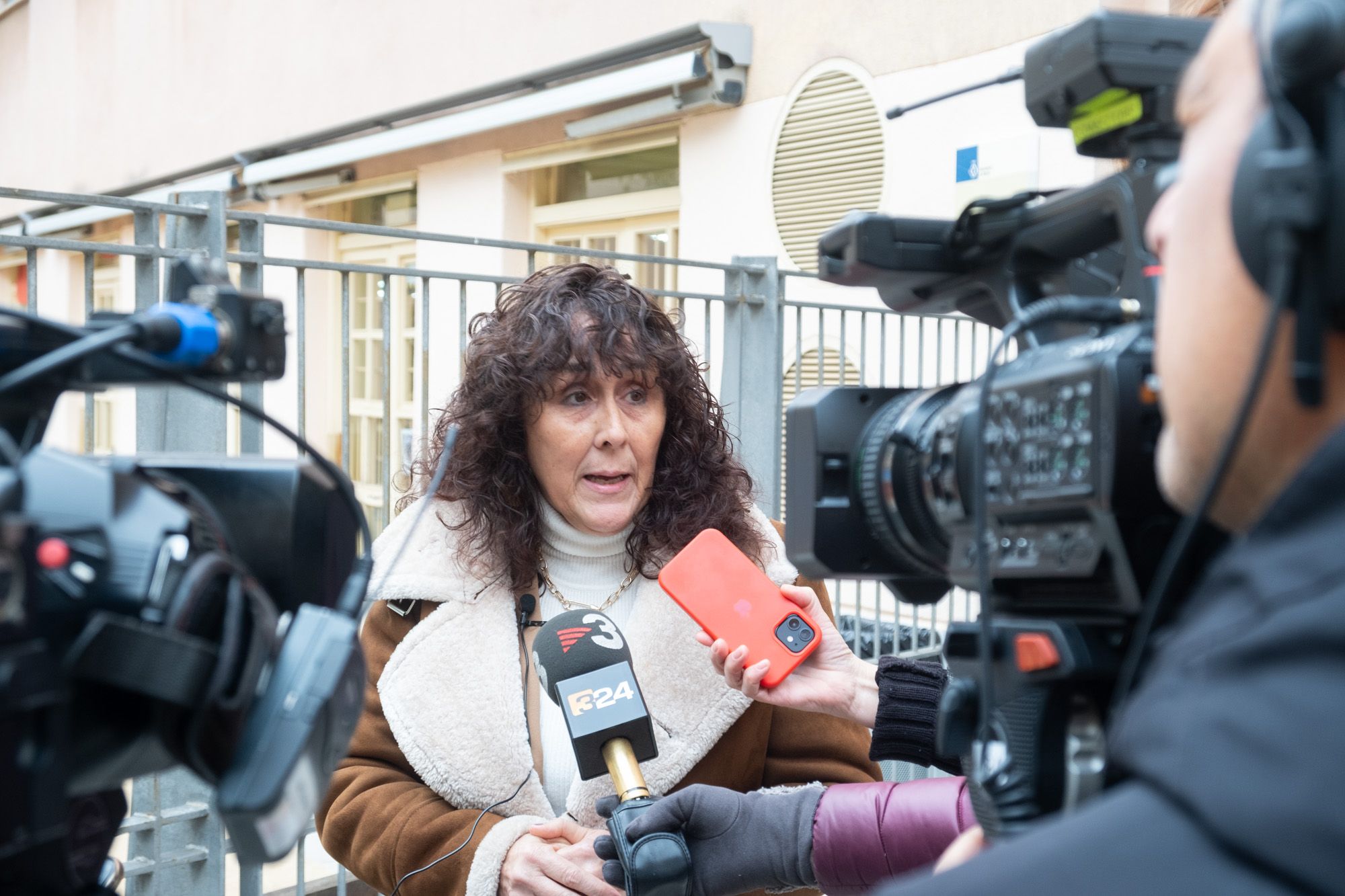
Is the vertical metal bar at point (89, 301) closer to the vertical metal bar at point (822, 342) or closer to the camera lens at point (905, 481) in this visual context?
the camera lens at point (905, 481)

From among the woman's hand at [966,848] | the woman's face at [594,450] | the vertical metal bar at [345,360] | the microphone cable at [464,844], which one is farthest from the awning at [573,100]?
the woman's hand at [966,848]

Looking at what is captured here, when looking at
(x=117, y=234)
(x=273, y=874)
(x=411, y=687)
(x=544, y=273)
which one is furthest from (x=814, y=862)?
(x=117, y=234)

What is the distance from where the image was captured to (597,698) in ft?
5.08

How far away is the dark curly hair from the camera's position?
6.70ft

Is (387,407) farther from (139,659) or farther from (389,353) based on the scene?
(139,659)

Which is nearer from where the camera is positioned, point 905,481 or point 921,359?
point 905,481

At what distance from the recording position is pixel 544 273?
2188 millimetres

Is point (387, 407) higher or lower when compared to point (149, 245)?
lower

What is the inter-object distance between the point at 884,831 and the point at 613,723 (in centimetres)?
36

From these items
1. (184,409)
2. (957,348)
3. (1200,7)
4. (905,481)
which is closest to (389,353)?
(184,409)

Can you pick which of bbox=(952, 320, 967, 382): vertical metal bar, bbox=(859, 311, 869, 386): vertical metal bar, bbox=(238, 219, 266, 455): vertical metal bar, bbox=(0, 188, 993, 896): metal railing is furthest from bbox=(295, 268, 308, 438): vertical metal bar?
bbox=(952, 320, 967, 382): vertical metal bar

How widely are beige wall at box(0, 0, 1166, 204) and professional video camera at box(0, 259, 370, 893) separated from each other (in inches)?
152

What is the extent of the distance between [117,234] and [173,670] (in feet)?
28.6

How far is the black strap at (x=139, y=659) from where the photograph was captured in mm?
634
